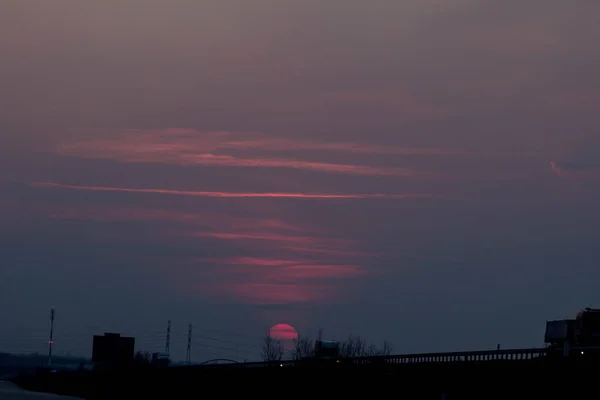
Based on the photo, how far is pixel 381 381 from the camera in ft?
150

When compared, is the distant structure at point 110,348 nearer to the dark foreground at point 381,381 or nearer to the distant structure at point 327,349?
the dark foreground at point 381,381

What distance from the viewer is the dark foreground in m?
34.2

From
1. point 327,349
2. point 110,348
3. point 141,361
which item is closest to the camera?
point 110,348

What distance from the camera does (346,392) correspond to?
48.0m

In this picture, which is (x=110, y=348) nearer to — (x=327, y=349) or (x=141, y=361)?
(x=327, y=349)

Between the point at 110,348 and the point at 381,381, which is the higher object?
the point at 110,348

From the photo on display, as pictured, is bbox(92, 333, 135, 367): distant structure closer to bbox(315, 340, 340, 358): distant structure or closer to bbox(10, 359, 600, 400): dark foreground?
bbox(10, 359, 600, 400): dark foreground

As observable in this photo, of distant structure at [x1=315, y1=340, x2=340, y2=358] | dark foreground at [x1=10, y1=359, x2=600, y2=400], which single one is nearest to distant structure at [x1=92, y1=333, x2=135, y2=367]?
dark foreground at [x1=10, y1=359, x2=600, y2=400]

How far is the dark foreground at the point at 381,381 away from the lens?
34.2m

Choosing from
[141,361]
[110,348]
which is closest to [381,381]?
[110,348]

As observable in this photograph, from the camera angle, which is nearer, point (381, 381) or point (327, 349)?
point (381, 381)

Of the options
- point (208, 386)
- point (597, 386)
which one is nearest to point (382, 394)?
point (597, 386)

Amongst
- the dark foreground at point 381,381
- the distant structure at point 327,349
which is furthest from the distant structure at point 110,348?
the distant structure at point 327,349

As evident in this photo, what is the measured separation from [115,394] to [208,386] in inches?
441
